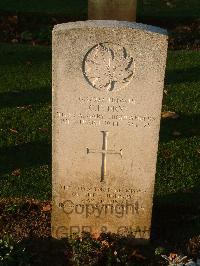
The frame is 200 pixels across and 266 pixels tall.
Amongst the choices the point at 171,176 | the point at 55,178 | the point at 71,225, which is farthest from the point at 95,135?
the point at 171,176

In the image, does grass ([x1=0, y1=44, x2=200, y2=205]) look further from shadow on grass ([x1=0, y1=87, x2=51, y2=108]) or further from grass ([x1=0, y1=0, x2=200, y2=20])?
grass ([x1=0, y1=0, x2=200, y2=20])

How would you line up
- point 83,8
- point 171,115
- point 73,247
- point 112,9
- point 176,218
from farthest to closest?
point 83,8
point 112,9
point 171,115
point 176,218
point 73,247

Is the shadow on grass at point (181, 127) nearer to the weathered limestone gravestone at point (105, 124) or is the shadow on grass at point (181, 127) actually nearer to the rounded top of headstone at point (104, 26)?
the weathered limestone gravestone at point (105, 124)

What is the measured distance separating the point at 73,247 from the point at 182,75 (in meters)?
5.51

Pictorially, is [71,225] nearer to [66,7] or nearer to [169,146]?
[169,146]

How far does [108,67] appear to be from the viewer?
14.7 ft

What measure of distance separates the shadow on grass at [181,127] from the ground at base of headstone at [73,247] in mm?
2094

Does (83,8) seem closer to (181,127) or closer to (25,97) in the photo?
(25,97)

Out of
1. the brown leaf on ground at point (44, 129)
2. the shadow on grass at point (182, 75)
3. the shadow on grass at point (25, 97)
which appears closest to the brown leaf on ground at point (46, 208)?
the brown leaf on ground at point (44, 129)

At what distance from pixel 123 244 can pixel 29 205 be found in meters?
1.20

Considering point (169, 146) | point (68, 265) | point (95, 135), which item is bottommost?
point (68, 265)

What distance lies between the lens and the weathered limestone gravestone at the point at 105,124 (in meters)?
4.34

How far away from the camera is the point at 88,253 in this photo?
4895mm

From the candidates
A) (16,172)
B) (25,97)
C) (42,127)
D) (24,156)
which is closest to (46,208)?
(16,172)
